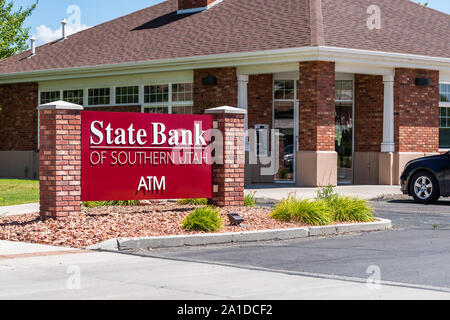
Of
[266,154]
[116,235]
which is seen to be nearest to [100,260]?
[116,235]


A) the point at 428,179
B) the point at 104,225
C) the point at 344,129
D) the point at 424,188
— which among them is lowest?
the point at 104,225

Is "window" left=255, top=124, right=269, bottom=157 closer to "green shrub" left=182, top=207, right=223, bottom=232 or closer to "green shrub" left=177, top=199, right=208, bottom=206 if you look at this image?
"green shrub" left=177, top=199, right=208, bottom=206

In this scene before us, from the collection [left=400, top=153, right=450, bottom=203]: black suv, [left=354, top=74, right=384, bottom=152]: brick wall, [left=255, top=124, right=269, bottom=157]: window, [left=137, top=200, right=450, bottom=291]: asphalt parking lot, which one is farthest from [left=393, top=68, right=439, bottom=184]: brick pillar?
[left=137, top=200, right=450, bottom=291]: asphalt parking lot

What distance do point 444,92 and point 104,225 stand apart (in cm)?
1660

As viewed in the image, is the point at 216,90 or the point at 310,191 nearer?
the point at 310,191

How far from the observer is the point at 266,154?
25.0 meters

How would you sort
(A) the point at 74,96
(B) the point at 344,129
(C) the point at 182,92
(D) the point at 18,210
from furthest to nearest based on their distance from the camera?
(A) the point at 74,96, (C) the point at 182,92, (B) the point at 344,129, (D) the point at 18,210

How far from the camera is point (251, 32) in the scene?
956 inches

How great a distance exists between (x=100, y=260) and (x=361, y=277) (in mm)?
3371

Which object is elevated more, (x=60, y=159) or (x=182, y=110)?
(x=182, y=110)

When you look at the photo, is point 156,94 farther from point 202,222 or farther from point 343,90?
point 202,222

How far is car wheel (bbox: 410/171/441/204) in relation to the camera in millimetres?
17953

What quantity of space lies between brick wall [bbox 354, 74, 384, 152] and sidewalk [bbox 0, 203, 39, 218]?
41.1 feet

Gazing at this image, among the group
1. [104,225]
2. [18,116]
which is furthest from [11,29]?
[104,225]
